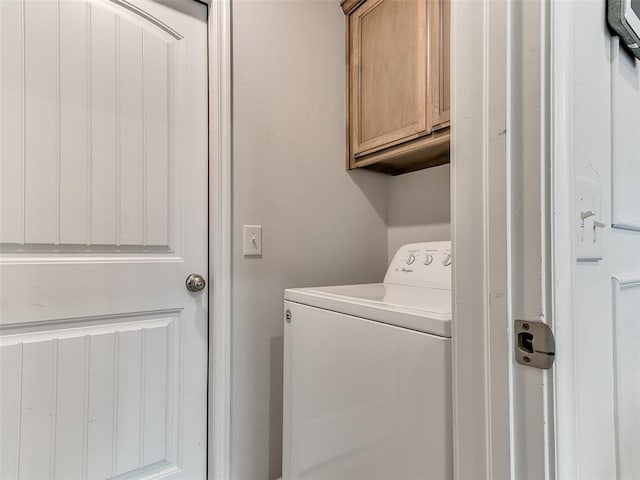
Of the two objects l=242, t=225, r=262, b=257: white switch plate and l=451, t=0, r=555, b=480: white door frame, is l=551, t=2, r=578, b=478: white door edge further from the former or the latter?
l=242, t=225, r=262, b=257: white switch plate

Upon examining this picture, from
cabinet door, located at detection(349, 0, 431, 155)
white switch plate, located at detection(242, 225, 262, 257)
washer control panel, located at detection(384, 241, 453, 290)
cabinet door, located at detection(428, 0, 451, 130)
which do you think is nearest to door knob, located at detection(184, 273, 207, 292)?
white switch plate, located at detection(242, 225, 262, 257)

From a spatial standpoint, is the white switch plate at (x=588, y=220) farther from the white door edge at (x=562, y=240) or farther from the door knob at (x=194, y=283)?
the door knob at (x=194, y=283)

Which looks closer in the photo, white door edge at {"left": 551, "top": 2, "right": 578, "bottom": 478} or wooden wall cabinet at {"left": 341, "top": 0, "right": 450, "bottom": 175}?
white door edge at {"left": 551, "top": 2, "right": 578, "bottom": 478}

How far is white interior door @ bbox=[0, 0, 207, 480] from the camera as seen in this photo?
96 cm

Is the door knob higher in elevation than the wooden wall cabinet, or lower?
lower

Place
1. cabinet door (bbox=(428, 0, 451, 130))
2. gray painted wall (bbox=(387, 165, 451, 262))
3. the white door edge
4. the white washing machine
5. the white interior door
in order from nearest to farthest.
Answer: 1. the white door edge
2. the white washing machine
3. the white interior door
4. cabinet door (bbox=(428, 0, 451, 130))
5. gray painted wall (bbox=(387, 165, 451, 262))

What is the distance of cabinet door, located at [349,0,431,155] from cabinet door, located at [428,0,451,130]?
3 centimetres

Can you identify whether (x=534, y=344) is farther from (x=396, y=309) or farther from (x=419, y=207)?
(x=419, y=207)

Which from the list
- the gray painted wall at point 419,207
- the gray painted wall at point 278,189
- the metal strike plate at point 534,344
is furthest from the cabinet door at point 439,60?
the metal strike plate at point 534,344

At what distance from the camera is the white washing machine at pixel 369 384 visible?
2.23ft

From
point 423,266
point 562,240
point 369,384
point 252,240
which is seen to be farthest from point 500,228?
point 252,240

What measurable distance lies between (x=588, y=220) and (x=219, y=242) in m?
1.04

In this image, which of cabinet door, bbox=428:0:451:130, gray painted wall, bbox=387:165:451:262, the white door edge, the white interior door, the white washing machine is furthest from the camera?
gray painted wall, bbox=387:165:451:262

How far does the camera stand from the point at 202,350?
123cm
